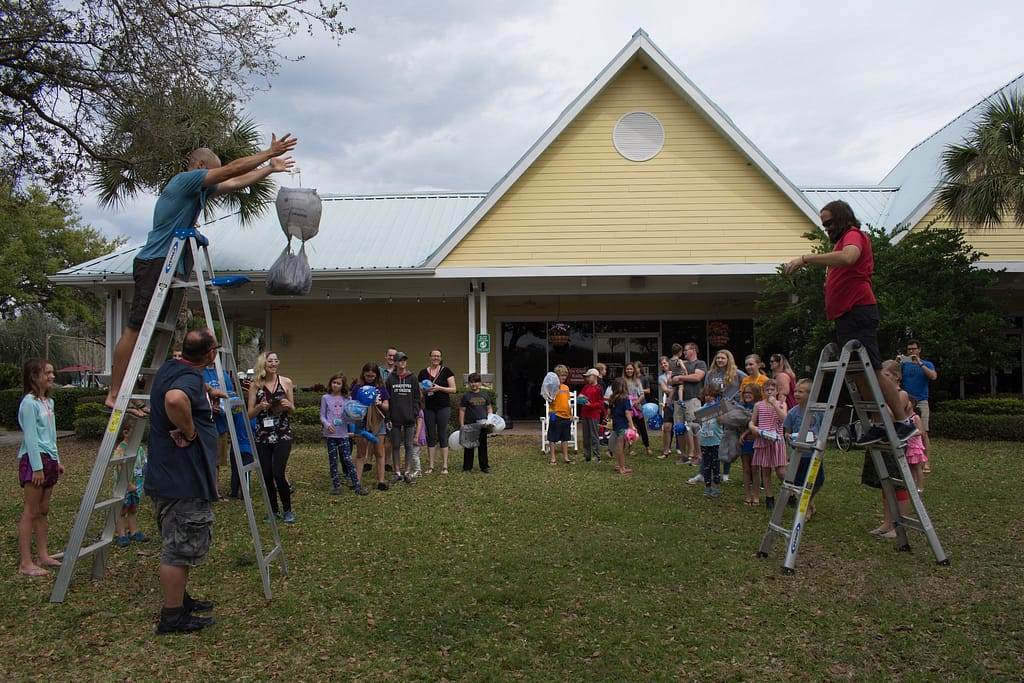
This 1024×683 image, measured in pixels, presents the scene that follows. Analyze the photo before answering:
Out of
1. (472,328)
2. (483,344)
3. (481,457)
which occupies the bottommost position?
(481,457)

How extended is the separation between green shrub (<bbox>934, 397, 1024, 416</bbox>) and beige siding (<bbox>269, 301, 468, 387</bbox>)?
1084 centimetres

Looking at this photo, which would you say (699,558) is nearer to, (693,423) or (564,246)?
(693,423)

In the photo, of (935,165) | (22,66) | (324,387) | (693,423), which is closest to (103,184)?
(22,66)

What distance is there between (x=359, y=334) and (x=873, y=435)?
50.0ft

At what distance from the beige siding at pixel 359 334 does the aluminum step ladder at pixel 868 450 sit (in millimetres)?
14063

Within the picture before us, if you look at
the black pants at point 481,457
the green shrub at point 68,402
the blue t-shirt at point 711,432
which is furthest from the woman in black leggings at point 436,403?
the green shrub at point 68,402

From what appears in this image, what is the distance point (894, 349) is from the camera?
45.3 ft

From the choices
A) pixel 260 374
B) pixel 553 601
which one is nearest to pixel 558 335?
pixel 260 374

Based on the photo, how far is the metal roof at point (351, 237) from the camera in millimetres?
17109

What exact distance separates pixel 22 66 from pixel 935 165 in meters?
20.5

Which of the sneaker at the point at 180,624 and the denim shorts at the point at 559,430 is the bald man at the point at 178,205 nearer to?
the sneaker at the point at 180,624

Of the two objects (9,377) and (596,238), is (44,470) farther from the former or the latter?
(9,377)

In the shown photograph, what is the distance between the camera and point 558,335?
771 inches

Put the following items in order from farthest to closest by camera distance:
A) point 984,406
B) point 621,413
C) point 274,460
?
point 984,406 < point 621,413 < point 274,460
